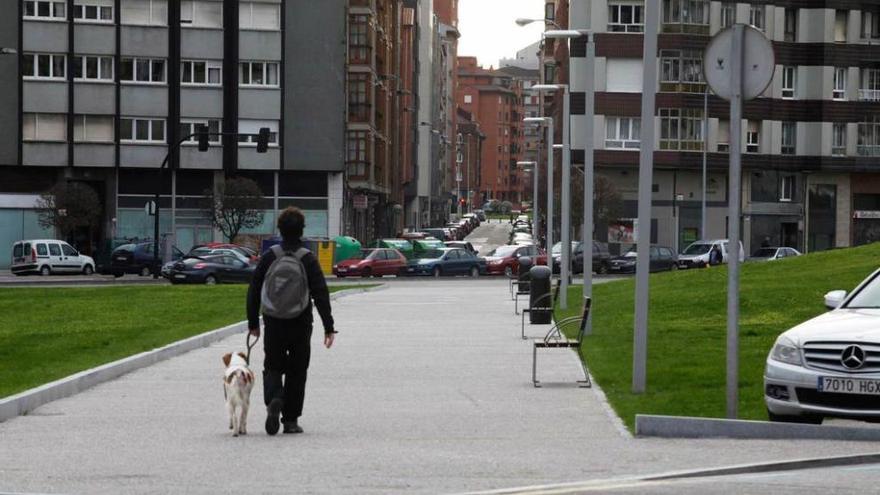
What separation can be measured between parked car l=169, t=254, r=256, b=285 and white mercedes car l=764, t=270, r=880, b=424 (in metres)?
44.8

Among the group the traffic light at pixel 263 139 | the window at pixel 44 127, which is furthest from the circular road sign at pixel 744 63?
the window at pixel 44 127

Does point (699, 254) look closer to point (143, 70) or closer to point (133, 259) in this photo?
point (133, 259)

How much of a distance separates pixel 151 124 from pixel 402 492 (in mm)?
67890

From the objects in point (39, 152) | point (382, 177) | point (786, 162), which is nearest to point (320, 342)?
point (39, 152)

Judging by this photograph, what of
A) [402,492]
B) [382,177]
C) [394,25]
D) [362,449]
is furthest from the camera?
[394,25]

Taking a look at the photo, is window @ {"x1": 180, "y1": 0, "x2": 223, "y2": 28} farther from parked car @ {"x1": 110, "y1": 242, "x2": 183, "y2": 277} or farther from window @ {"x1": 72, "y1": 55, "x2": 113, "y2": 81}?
parked car @ {"x1": 110, "y1": 242, "x2": 183, "y2": 277}

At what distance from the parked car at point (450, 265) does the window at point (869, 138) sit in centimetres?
2387

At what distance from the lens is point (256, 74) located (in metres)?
76.6

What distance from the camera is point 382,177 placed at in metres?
95.9

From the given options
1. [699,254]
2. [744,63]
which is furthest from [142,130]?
[744,63]

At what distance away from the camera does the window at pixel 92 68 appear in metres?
75.1

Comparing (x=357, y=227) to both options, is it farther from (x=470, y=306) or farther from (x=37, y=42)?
(x=470, y=306)

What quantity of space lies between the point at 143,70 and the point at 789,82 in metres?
32.4

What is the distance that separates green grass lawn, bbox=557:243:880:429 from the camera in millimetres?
15109
